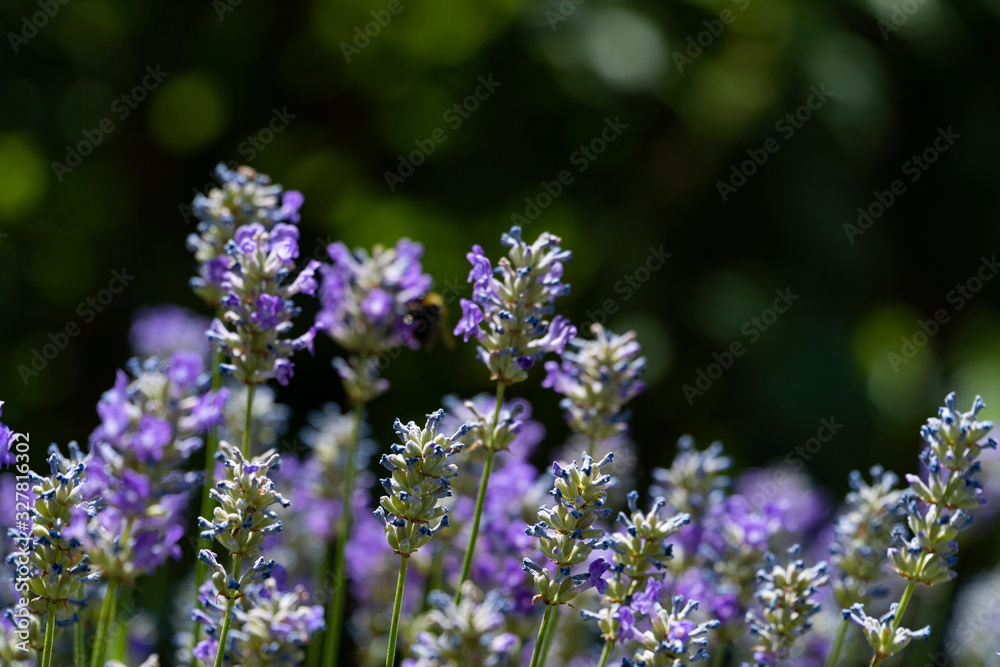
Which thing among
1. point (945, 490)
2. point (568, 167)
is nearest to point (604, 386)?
point (945, 490)

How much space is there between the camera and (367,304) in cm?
154

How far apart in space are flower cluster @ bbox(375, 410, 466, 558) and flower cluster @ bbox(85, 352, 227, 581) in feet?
0.87

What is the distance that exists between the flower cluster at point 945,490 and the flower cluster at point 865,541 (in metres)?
0.19

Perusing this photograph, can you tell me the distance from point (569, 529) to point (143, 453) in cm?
48

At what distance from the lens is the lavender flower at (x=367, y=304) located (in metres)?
1.54

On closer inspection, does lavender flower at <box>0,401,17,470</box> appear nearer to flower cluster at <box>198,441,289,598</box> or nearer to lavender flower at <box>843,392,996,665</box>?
flower cluster at <box>198,441,289,598</box>

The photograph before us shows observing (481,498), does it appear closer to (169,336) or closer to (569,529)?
(569,529)

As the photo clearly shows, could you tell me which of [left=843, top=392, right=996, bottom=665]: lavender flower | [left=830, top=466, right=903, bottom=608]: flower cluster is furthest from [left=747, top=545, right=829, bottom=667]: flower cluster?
[left=830, top=466, right=903, bottom=608]: flower cluster

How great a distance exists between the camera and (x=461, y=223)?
12.2 ft

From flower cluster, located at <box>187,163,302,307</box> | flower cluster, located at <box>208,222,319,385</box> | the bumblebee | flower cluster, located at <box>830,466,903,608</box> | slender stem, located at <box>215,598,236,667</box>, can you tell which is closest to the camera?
slender stem, located at <box>215,598,236,667</box>

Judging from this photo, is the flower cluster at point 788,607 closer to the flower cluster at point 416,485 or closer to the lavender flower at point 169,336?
the flower cluster at point 416,485

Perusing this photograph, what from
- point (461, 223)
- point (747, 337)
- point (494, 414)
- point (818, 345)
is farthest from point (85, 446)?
point (494, 414)

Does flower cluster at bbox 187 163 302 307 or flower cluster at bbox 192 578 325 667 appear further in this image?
flower cluster at bbox 187 163 302 307

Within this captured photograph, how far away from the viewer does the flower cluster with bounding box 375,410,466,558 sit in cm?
104
